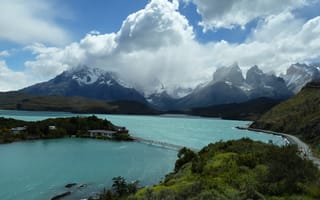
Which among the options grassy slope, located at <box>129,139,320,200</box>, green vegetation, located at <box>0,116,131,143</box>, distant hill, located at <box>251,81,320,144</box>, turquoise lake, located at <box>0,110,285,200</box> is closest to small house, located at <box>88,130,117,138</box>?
green vegetation, located at <box>0,116,131,143</box>

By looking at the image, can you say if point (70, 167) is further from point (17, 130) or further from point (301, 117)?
point (301, 117)

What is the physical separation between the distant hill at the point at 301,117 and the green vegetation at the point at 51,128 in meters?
56.7

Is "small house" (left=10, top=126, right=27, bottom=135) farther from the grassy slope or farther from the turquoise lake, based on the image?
the grassy slope

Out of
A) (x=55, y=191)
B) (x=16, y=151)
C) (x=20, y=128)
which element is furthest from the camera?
(x=20, y=128)

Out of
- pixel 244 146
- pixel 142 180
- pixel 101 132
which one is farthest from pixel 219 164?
pixel 101 132

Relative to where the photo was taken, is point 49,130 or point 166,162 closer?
point 166,162

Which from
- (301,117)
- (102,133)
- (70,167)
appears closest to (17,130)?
(102,133)

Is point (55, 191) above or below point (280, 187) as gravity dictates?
below

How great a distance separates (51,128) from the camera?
4035 inches

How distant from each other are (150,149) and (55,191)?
40500 millimetres

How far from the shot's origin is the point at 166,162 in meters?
58.3

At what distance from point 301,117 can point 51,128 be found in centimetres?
9095

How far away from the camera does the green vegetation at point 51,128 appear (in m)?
90.4

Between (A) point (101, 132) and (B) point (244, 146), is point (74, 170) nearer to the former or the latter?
(B) point (244, 146)
